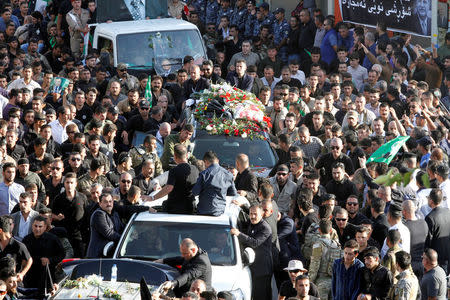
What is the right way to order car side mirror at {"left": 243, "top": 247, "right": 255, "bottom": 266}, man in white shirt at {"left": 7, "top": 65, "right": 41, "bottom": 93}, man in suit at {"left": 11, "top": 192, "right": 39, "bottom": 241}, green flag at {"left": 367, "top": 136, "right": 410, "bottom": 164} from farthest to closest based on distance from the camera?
1. man in white shirt at {"left": 7, "top": 65, "right": 41, "bottom": 93}
2. green flag at {"left": 367, "top": 136, "right": 410, "bottom": 164}
3. man in suit at {"left": 11, "top": 192, "right": 39, "bottom": 241}
4. car side mirror at {"left": 243, "top": 247, "right": 255, "bottom": 266}

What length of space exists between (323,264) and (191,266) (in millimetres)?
1989

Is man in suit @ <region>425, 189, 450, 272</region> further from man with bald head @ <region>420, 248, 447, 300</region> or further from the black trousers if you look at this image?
the black trousers

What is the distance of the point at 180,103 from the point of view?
1897 cm

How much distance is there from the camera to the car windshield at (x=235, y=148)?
1568 centimetres

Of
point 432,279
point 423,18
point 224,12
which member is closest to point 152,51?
point 224,12

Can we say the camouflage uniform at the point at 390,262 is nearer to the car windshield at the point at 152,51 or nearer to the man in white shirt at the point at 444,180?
the man in white shirt at the point at 444,180

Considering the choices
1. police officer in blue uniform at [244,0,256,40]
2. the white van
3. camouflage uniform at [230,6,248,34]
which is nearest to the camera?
the white van

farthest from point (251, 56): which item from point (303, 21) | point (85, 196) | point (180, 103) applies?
point (85, 196)

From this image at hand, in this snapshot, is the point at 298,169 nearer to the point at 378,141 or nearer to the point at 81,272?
the point at 378,141

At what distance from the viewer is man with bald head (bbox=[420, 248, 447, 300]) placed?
39.1 feet

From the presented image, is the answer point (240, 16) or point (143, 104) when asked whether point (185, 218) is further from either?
point (240, 16)

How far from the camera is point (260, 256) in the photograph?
12523mm

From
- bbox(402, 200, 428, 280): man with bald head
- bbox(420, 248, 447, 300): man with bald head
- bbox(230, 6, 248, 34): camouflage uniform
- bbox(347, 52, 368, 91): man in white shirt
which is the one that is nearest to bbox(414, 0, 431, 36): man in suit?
bbox(347, 52, 368, 91): man in white shirt

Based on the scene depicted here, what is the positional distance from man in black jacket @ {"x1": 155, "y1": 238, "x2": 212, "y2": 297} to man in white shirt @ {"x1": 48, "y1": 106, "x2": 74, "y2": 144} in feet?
20.2
